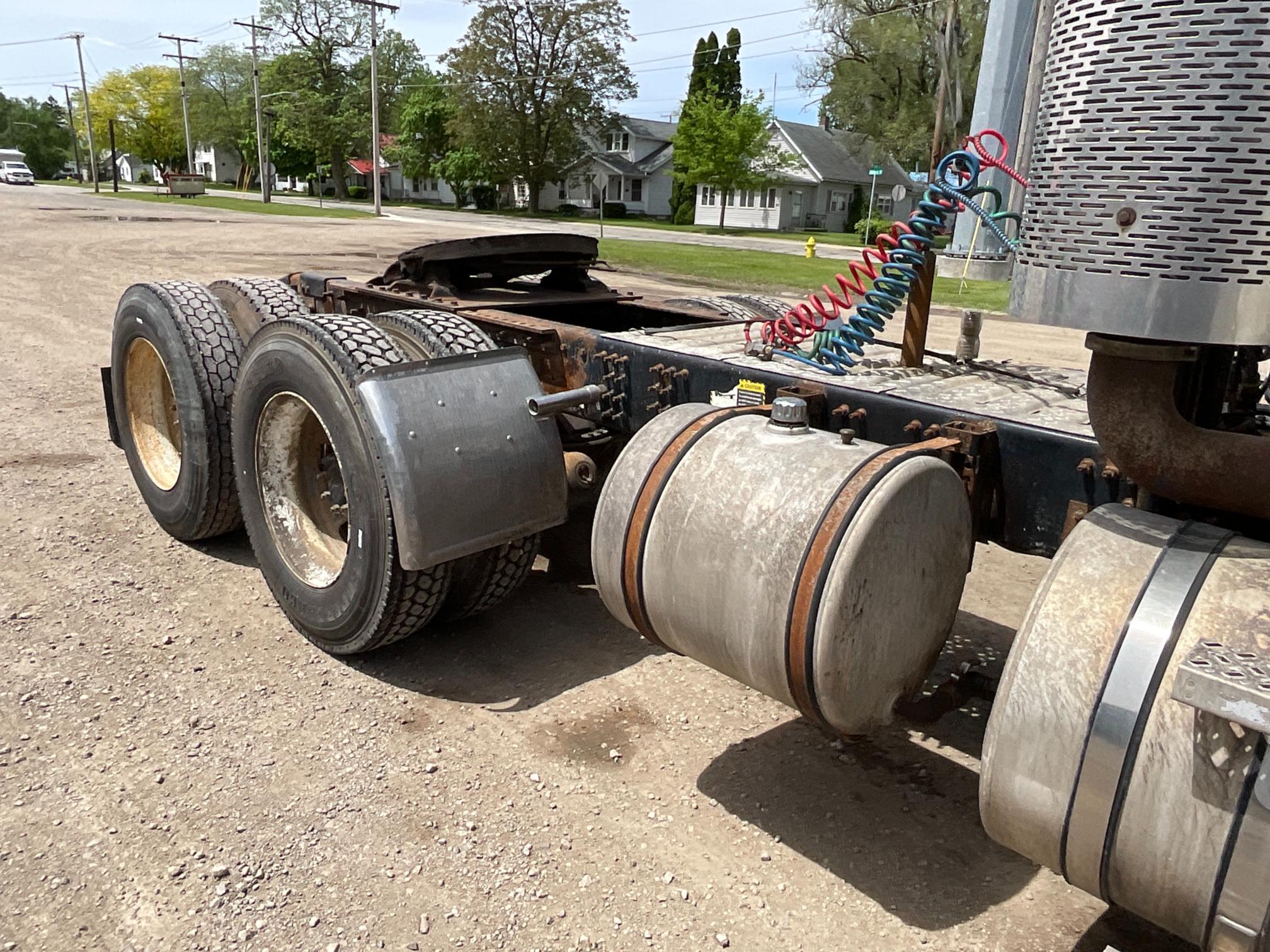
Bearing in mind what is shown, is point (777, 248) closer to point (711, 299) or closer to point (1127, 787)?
point (711, 299)

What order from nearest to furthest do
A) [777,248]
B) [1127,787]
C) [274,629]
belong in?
[1127,787] < [274,629] < [777,248]

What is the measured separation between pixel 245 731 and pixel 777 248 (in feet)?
99.9

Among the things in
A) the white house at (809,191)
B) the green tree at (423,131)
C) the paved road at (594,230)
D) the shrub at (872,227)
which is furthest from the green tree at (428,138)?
the shrub at (872,227)

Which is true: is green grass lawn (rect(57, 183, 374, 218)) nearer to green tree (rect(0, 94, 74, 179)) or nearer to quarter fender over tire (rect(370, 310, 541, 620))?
quarter fender over tire (rect(370, 310, 541, 620))

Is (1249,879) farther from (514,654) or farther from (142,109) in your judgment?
(142,109)

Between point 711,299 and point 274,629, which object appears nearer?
point 274,629

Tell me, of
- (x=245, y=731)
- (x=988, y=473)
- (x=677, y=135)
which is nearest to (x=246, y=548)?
(x=245, y=731)

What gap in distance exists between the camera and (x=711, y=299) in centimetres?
512

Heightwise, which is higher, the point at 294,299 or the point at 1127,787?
the point at 294,299

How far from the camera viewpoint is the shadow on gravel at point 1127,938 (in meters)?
2.55

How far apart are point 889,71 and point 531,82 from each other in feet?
63.5

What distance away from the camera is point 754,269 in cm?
2100

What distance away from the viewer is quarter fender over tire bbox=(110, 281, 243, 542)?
15.3ft

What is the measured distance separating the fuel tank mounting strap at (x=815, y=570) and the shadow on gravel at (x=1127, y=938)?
0.98 meters
